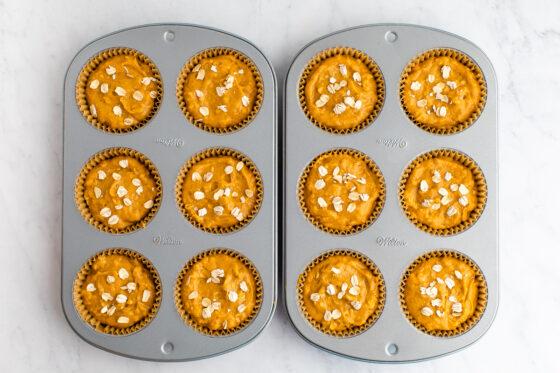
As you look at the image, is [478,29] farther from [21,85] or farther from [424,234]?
[21,85]

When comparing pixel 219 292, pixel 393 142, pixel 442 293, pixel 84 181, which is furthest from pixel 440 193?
pixel 84 181

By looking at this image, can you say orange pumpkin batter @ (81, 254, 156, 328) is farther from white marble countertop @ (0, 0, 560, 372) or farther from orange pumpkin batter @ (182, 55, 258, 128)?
orange pumpkin batter @ (182, 55, 258, 128)

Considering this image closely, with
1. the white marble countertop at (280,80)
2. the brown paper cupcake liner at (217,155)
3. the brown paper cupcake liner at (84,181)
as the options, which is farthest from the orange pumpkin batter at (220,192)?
the white marble countertop at (280,80)

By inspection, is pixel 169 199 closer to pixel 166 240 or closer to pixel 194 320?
pixel 166 240

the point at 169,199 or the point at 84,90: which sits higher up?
the point at 84,90

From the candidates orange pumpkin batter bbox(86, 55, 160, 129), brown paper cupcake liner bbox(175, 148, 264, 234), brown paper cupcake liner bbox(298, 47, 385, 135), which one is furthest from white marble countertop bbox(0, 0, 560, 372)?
brown paper cupcake liner bbox(175, 148, 264, 234)

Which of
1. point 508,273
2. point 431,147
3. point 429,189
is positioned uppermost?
point 431,147

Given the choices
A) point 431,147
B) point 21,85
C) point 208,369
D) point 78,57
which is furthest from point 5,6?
point 431,147
